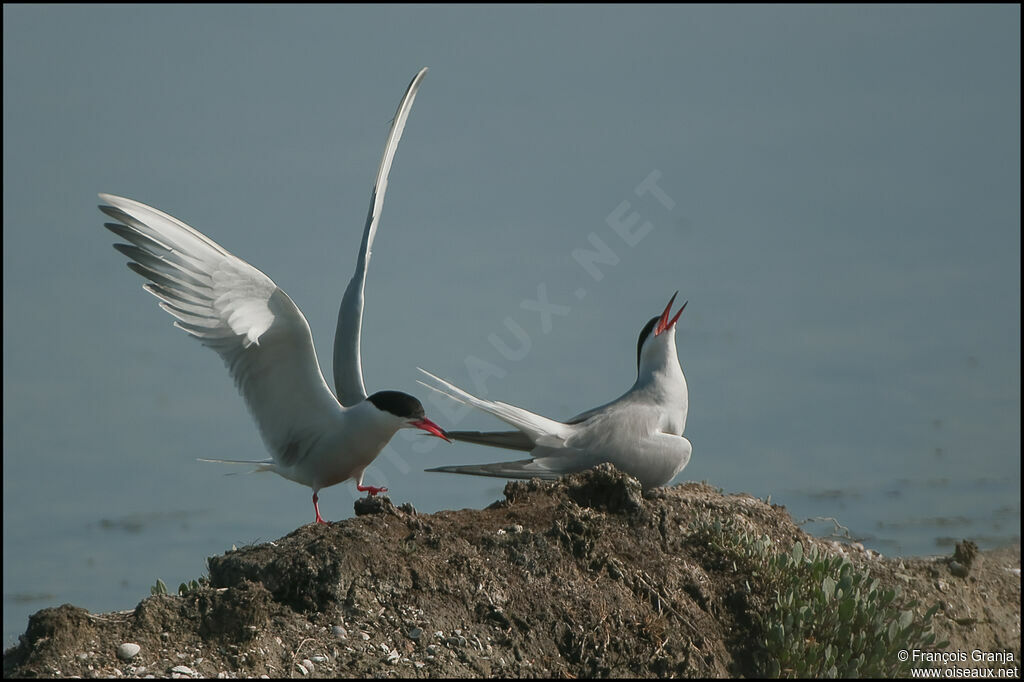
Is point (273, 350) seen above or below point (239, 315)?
below

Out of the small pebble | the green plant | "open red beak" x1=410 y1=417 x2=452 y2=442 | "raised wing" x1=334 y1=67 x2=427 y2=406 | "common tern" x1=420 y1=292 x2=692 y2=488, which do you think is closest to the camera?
the small pebble

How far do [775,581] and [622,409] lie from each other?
1192mm

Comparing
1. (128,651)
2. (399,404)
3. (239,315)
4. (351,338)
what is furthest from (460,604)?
(351,338)

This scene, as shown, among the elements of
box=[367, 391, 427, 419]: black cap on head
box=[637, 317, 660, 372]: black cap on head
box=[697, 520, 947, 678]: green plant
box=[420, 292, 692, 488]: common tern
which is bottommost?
box=[697, 520, 947, 678]: green plant

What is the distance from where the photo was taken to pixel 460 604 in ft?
13.0

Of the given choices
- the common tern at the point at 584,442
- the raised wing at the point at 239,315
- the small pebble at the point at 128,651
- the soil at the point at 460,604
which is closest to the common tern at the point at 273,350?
the raised wing at the point at 239,315

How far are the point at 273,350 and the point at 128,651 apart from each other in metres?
2.00

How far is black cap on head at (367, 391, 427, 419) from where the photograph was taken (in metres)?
5.14

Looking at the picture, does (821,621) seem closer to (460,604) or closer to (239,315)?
(460,604)

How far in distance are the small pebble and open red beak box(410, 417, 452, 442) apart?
78.5 inches

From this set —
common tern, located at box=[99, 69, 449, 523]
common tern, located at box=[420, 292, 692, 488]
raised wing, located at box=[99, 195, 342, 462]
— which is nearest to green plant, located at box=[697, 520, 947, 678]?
common tern, located at box=[420, 292, 692, 488]

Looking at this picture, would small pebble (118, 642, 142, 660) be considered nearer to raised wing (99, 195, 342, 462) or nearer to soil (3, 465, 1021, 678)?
soil (3, 465, 1021, 678)

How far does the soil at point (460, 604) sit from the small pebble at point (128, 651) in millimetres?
13

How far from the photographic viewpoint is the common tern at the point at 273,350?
480cm
